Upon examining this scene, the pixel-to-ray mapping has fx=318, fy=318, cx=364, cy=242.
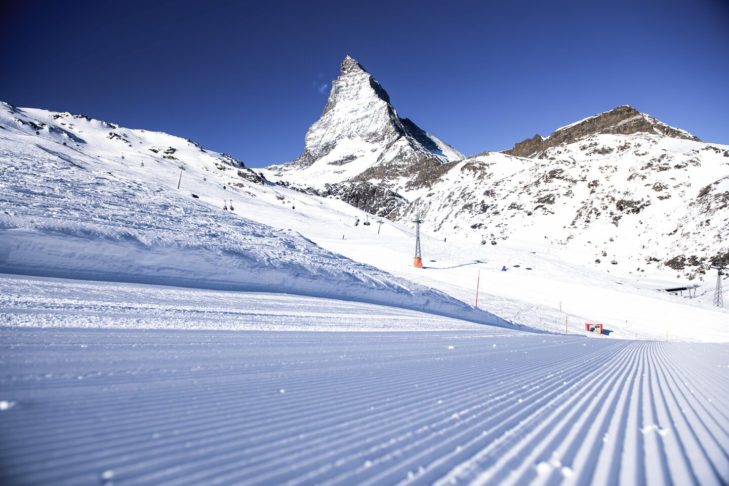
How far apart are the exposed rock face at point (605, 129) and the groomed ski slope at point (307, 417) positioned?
105 meters

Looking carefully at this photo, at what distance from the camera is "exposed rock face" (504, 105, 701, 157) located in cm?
8439

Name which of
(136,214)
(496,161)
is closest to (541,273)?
(136,214)

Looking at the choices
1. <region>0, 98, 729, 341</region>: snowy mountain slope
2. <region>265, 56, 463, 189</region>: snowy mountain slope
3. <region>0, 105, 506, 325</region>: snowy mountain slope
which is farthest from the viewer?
<region>265, 56, 463, 189</region>: snowy mountain slope

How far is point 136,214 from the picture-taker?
8305mm

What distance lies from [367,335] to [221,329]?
2182 mm

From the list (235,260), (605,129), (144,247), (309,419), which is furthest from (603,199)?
(309,419)

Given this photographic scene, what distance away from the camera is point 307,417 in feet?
6.22

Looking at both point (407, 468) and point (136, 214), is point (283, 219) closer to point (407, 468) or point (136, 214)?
point (136, 214)

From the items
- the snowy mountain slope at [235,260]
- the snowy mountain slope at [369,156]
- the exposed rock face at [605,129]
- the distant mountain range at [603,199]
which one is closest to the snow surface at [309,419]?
the snowy mountain slope at [235,260]

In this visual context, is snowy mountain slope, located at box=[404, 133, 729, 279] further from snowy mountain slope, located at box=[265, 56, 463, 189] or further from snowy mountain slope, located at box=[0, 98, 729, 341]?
snowy mountain slope, located at box=[265, 56, 463, 189]

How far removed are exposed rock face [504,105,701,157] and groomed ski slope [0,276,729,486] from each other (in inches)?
4120

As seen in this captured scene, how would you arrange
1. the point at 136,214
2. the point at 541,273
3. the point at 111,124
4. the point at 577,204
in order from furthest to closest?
1. the point at 111,124
2. the point at 577,204
3. the point at 541,273
4. the point at 136,214

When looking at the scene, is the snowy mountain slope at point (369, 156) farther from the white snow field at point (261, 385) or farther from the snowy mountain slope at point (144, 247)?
the white snow field at point (261, 385)

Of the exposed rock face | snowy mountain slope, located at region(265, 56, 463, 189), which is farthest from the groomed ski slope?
snowy mountain slope, located at region(265, 56, 463, 189)
